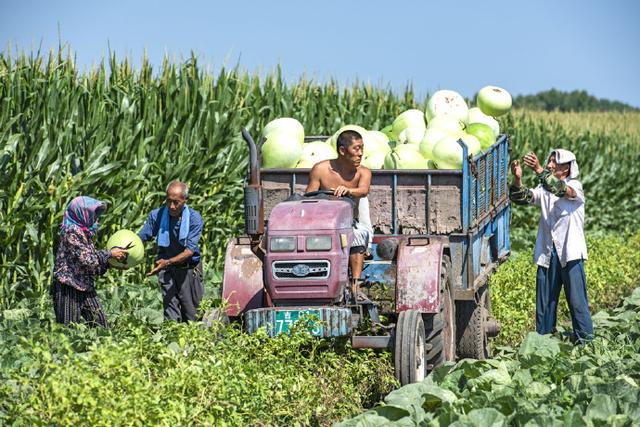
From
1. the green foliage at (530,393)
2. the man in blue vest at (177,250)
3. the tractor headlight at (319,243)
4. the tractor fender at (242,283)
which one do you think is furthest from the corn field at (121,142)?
the green foliage at (530,393)

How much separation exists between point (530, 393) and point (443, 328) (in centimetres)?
203

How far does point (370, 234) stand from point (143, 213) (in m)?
4.92

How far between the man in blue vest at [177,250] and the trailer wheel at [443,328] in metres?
2.16

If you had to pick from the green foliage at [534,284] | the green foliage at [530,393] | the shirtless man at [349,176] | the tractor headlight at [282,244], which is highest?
the shirtless man at [349,176]

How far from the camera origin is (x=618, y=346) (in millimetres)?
9125

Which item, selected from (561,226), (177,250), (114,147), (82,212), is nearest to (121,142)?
(114,147)

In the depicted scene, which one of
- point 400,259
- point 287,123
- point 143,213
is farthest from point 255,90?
point 400,259

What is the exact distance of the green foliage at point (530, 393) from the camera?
6258mm

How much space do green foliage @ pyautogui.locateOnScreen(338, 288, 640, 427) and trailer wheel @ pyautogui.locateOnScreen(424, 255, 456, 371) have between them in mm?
586

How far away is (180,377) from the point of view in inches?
250

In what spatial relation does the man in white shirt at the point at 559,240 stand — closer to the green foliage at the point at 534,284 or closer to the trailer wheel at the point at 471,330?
the trailer wheel at the point at 471,330

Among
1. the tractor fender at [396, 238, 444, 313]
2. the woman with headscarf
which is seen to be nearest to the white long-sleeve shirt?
the tractor fender at [396, 238, 444, 313]

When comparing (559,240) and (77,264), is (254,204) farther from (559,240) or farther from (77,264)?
(559,240)

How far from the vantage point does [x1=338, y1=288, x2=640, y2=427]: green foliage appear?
6.26 m
